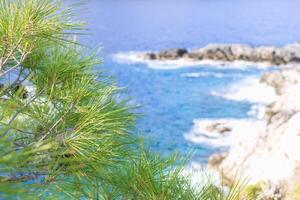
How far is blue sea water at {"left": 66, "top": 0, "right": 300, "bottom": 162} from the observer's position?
1952 cm

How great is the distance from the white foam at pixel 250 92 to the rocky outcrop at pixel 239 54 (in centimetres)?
640

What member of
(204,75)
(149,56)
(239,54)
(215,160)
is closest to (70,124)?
(215,160)

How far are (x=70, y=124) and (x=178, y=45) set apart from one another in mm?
40654

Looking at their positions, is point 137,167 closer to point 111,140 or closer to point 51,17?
point 111,140

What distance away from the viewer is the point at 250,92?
80.8ft

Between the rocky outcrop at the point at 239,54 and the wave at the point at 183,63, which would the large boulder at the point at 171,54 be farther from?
the wave at the point at 183,63

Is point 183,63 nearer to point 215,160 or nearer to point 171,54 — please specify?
point 171,54

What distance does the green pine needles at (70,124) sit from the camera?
103 inches

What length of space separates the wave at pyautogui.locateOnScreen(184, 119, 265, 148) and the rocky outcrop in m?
13.7

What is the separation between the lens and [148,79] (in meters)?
28.7

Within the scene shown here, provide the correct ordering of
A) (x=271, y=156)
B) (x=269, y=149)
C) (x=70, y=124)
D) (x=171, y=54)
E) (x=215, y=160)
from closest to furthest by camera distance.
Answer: (x=70, y=124), (x=271, y=156), (x=269, y=149), (x=215, y=160), (x=171, y=54)

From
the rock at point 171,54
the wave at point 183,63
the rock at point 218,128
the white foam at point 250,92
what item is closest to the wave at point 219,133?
the rock at point 218,128

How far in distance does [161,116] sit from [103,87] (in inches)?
724

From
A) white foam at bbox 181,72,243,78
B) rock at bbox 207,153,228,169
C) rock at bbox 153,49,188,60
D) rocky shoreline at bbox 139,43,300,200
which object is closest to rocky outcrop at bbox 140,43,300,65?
rock at bbox 153,49,188,60
